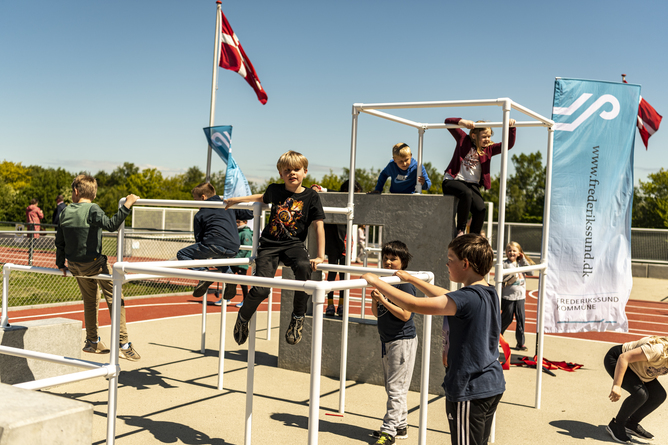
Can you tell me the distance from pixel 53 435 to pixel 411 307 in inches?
59.6

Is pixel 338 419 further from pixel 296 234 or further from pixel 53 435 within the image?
pixel 53 435

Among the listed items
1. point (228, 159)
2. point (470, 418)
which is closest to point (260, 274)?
point (470, 418)

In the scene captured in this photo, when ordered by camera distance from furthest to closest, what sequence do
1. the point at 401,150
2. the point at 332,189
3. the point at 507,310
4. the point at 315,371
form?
1. the point at 332,189
2. the point at 507,310
3. the point at 401,150
4. the point at 315,371

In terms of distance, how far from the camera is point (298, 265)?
443 centimetres

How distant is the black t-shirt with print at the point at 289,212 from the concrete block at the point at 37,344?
2865mm

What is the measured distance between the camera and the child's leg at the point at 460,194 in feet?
19.4

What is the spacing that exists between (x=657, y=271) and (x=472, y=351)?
23.0 m

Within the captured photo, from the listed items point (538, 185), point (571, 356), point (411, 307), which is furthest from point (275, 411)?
point (538, 185)

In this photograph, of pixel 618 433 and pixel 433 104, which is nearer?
pixel 618 433

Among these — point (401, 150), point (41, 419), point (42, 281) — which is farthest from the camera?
point (42, 281)

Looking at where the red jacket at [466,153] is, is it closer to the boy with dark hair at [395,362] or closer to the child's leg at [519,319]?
the boy with dark hair at [395,362]

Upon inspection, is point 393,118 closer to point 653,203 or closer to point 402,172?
point 402,172

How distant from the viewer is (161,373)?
21.7 ft

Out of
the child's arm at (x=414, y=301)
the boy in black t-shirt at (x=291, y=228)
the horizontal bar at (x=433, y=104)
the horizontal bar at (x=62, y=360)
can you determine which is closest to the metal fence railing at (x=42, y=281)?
the horizontal bar at (x=433, y=104)
